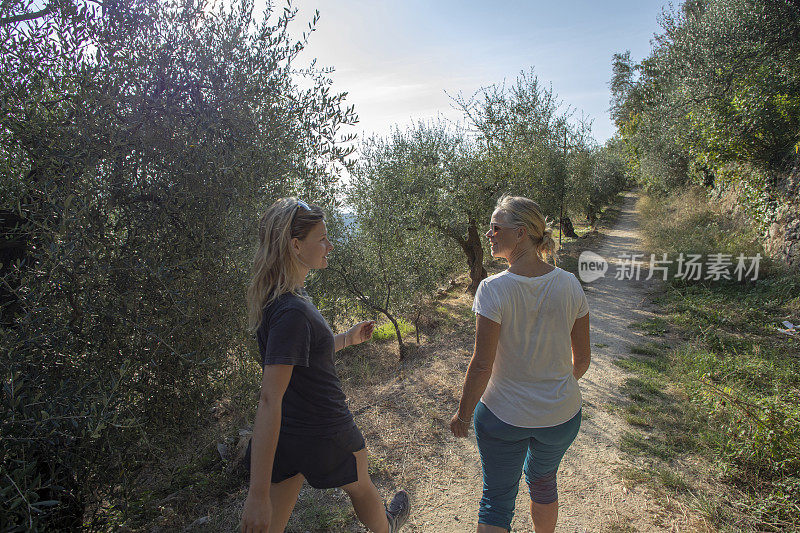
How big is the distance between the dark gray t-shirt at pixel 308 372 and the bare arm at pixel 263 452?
0.51ft

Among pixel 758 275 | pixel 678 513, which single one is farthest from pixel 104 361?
pixel 758 275

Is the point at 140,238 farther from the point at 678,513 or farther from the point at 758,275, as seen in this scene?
the point at 758,275

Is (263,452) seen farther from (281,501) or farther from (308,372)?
(281,501)

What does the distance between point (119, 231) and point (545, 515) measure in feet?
11.2

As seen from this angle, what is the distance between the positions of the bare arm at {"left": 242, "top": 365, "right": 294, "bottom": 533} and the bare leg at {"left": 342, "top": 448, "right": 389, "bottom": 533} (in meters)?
0.48

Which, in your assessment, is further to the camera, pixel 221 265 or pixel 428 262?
pixel 428 262

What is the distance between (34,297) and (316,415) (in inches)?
73.3

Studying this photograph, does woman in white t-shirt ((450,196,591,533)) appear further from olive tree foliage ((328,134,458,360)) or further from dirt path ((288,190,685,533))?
olive tree foliage ((328,134,458,360))

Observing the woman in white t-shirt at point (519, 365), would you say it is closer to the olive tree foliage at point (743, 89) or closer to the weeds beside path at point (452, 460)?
the weeds beside path at point (452, 460)

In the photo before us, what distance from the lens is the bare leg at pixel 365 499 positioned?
83.0 inches

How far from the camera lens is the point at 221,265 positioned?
340cm

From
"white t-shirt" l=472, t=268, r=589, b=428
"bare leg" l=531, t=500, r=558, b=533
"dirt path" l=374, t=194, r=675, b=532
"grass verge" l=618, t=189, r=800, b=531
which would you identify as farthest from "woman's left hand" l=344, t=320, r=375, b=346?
→ "grass verge" l=618, t=189, r=800, b=531

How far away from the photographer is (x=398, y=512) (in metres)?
2.63

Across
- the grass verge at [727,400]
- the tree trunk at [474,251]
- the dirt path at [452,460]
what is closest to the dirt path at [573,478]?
the dirt path at [452,460]
